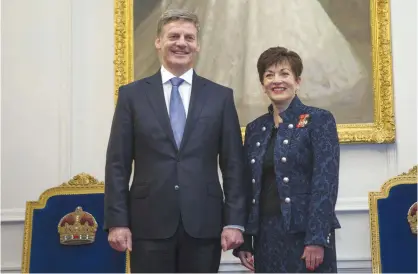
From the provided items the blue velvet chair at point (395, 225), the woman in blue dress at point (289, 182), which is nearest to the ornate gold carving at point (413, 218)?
the blue velvet chair at point (395, 225)

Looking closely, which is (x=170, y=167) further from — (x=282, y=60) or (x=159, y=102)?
(x=282, y=60)

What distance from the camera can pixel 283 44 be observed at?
3289 mm

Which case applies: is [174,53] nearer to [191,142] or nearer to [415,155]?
[191,142]

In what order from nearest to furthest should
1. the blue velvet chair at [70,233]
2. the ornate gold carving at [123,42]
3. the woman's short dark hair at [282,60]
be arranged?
the woman's short dark hair at [282,60]
the blue velvet chair at [70,233]
the ornate gold carving at [123,42]

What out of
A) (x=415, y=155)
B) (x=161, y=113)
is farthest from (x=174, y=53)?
(x=415, y=155)

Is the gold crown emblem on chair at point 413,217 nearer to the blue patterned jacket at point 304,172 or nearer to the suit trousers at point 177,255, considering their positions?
the blue patterned jacket at point 304,172

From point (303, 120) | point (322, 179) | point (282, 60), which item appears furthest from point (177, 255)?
point (282, 60)

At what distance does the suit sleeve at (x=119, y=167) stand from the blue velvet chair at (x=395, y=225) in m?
1.43

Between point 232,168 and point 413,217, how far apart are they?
1225 mm

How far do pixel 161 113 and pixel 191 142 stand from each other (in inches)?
6.4

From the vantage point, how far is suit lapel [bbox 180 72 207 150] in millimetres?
2061

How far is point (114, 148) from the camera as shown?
2.06 m

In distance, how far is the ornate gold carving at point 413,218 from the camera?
2797mm

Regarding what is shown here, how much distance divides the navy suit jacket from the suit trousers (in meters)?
0.03
